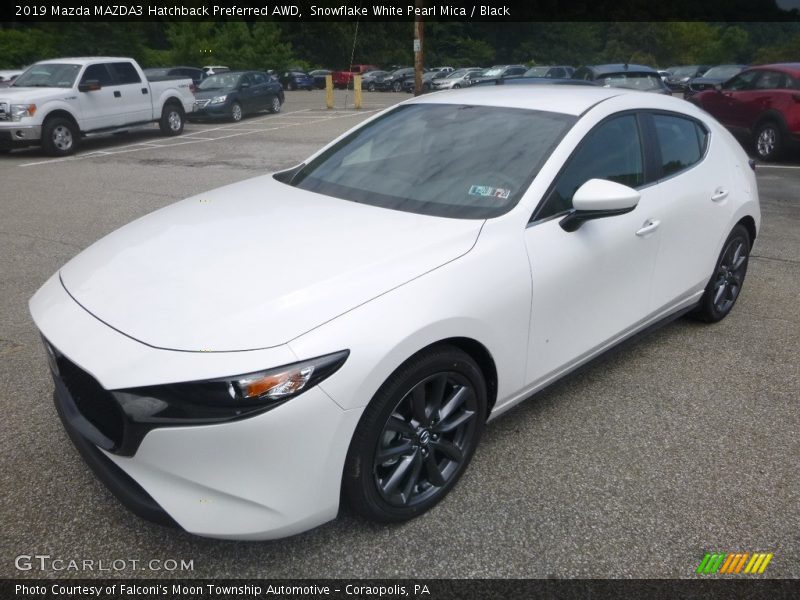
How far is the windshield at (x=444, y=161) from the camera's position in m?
3.10

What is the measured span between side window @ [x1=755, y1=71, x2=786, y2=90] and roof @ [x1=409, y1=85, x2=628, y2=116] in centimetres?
979

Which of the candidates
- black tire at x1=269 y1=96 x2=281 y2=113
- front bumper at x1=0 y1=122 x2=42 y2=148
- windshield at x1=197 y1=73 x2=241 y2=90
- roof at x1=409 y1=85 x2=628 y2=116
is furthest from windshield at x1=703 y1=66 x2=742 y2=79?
roof at x1=409 y1=85 x2=628 y2=116

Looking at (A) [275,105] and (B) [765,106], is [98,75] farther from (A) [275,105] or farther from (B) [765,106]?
(B) [765,106]

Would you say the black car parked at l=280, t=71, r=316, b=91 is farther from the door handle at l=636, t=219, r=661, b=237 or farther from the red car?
the door handle at l=636, t=219, r=661, b=237

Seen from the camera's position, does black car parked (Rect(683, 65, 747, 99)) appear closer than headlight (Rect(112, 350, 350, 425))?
No

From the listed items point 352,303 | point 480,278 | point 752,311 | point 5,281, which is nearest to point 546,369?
point 480,278

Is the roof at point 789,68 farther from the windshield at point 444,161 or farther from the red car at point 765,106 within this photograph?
the windshield at point 444,161

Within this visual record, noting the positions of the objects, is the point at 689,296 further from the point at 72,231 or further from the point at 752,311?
the point at 72,231

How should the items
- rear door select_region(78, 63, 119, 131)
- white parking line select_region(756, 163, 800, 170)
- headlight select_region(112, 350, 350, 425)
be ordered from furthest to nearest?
1. rear door select_region(78, 63, 119, 131)
2. white parking line select_region(756, 163, 800, 170)
3. headlight select_region(112, 350, 350, 425)

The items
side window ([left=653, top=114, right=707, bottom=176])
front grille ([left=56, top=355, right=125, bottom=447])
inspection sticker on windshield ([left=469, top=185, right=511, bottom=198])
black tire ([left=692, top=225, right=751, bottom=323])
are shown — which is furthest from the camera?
black tire ([left=692, top=225, right=751, bottom=323])

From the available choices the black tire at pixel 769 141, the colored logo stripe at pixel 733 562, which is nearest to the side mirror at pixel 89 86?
the black tire at pixel 769 141

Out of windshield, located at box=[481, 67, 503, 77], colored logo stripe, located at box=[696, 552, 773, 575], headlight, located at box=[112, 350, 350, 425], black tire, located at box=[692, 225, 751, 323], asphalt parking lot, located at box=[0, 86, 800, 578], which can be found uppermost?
windshield, located at box=[481, 67, 503, 77]

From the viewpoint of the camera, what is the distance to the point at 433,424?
8.78 ft

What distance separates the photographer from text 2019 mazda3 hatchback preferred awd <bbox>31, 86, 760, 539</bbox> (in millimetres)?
2184
